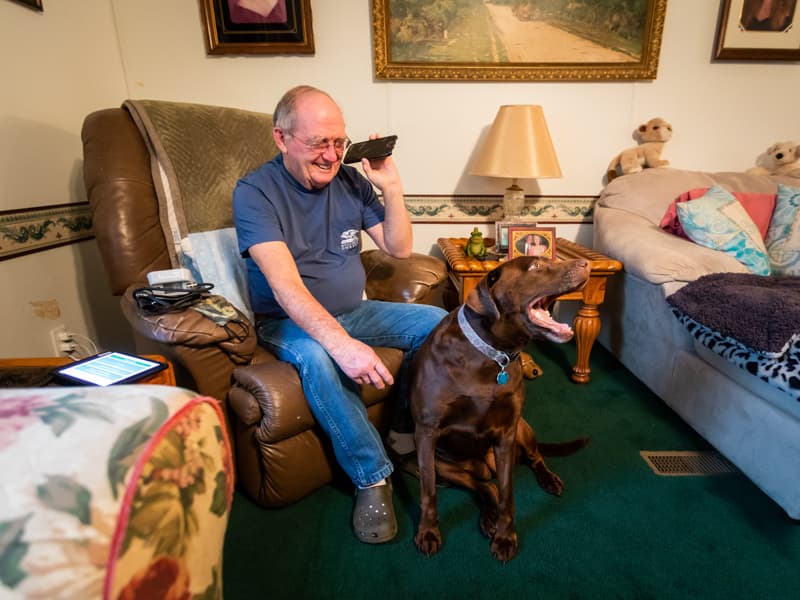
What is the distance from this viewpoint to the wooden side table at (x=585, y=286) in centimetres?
198

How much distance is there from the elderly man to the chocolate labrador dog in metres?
0.13

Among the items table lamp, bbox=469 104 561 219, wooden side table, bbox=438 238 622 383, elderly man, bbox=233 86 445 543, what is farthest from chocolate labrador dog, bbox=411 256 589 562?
table lamp, bbox=469 104 561 219

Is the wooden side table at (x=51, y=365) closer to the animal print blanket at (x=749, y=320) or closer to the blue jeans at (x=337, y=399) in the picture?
the blue jeans at (x=337, y=399)

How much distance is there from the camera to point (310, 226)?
1.50 m

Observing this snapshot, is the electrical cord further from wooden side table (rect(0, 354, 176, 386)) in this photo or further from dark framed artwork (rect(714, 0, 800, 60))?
dark framed artwork (rect(714, 0, 800, 60))

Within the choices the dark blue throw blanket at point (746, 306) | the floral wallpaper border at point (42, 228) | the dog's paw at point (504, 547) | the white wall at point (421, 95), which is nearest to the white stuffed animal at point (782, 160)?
the white wall at point (421, 95)

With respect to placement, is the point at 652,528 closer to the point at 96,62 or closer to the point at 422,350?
the point at 422,350

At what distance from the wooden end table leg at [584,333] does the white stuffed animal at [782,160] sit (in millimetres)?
1274

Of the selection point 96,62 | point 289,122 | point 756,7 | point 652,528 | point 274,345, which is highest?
point 756,7

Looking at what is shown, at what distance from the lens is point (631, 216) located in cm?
225

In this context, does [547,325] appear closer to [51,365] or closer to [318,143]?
[318,143]

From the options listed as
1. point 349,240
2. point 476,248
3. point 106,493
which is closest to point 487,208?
point 476,248

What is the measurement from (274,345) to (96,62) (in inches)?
68.8

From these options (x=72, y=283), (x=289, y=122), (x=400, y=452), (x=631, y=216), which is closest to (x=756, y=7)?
(x=631, y=216)
